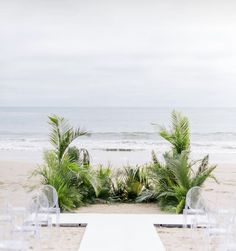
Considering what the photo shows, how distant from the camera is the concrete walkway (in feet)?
18.6

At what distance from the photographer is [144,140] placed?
26406 mm

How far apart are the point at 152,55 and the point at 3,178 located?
22.1 m

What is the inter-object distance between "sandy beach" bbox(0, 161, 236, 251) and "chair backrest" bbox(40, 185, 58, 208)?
263 millimetres

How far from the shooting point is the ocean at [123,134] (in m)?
21.5

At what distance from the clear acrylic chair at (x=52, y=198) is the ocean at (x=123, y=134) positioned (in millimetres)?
3134

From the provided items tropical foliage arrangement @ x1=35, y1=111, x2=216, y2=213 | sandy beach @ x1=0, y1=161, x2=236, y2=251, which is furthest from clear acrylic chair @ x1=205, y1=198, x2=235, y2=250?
tropical foliage arrangement @ x1=35, y1=111, x2=216, y2=213

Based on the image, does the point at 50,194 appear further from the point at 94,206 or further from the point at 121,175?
the point at 121,175

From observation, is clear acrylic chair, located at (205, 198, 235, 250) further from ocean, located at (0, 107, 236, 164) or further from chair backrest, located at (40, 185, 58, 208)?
ocean, located at (0, 107, 236, 164)

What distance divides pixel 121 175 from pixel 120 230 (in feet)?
10.8

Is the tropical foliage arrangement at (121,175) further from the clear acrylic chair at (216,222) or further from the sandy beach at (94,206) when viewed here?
the clear acrylic chair at (216,222)

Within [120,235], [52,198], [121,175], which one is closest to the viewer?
[120,235]

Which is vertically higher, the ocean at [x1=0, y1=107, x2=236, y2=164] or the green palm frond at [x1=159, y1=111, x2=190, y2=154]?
the green palm frond at [x1=159, y1=111, x2=190, y2=154]

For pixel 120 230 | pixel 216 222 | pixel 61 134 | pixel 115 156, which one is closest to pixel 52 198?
pixel 120 230

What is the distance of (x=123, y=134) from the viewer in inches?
1169
